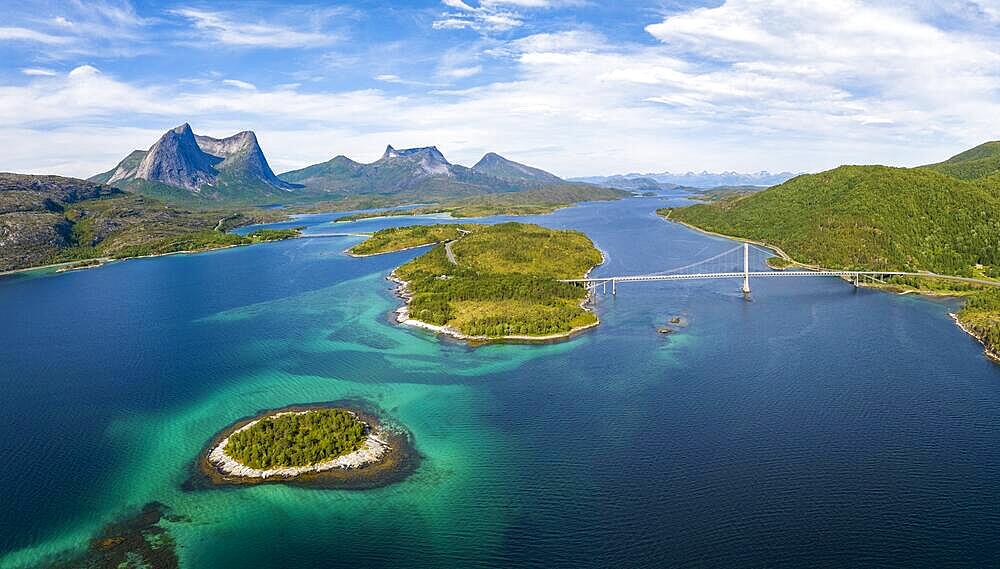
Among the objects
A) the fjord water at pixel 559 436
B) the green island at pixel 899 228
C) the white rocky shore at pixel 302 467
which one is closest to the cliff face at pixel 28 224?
the fjord water at pixel 559 436

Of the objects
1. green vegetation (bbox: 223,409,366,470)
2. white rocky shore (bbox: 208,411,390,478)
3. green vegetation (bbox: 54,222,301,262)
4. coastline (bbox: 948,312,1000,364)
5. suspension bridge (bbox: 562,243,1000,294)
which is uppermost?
green vegetation (bbox: 54,222,301,262)

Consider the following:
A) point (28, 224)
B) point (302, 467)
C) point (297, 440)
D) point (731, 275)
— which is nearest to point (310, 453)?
point (302, 467)

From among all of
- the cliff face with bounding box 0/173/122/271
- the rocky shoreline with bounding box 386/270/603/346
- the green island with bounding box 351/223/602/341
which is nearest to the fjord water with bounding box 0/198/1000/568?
the rocky shoreline with bounding box 386/270/603/346

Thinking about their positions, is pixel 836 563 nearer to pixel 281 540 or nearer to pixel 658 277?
pixel 281 540

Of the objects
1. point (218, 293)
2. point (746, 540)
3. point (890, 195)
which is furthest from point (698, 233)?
point (746, 540)

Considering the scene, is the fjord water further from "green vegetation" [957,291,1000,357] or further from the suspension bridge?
the suspension bridge

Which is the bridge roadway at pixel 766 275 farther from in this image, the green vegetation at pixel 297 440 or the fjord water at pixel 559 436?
the green vegetation at pixel 297 440
